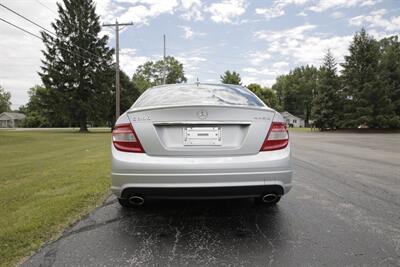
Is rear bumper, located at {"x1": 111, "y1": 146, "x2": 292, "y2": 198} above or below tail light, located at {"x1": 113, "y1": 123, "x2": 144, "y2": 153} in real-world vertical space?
below

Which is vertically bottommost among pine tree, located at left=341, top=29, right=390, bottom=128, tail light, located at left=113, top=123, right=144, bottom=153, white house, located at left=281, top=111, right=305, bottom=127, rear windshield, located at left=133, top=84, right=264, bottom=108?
white house, located at left=281, top=111, right=305, bottom=127

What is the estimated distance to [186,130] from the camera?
→ 2896 mm

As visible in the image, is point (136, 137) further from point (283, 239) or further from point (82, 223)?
point (283, 239)

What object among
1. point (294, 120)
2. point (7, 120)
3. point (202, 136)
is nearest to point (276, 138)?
point (202, 136)

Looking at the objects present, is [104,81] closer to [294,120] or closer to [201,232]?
[201,232]

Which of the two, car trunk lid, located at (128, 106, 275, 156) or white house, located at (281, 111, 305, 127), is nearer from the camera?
car trunk lid, located at (128, 106, 275, 156)

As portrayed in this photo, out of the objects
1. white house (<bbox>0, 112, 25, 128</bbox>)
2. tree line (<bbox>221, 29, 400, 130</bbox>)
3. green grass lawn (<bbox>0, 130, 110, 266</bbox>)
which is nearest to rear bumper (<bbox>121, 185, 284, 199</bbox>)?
green grass lawn (<bbox>0, 130, 110, 266</bbox>)

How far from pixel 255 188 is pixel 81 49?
39.7m

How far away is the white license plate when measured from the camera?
2.88m

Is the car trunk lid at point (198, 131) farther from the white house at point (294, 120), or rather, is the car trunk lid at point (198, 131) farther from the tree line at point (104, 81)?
the white house at point (294, 120)

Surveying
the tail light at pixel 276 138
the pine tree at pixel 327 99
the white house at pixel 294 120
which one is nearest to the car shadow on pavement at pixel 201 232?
the tail light at pixel 276 138

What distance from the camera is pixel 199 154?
112 inches

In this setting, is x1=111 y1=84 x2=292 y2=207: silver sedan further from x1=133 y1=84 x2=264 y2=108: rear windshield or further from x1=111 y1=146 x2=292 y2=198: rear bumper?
x1=133 y1=84 x2=264 y2=108: rear windshield

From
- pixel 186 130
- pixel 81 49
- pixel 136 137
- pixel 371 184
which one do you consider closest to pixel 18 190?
pixel 136 137
